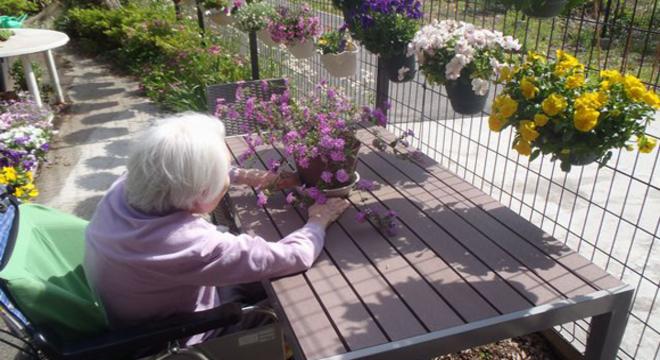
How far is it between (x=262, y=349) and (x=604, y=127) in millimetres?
1226

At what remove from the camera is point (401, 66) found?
2.62 meters

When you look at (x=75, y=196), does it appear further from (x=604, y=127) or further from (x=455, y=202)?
(x=604, y=127)

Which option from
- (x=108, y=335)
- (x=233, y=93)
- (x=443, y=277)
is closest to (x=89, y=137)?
(x=233, y=93)

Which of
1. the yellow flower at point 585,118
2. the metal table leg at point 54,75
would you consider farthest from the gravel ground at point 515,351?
the metal table leg at point 54,75

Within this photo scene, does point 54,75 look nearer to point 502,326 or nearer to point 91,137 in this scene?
point 91,137

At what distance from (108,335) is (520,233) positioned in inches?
53.9

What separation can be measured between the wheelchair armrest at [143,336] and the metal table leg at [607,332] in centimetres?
112

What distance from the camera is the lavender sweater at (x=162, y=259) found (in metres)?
1.45

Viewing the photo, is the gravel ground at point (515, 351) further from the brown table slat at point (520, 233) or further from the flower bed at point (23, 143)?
the flower bed at point (23, 143)

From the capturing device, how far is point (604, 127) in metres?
1.46

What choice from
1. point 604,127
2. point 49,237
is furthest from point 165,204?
point 604,127

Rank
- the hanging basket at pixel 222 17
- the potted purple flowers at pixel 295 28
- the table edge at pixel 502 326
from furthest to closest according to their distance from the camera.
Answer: the hanging basket at pixel 222 17 → the potted purple flowers at pixel 295 28 → the table edge at pixel 502 326

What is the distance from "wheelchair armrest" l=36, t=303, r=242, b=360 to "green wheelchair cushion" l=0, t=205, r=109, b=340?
5cm

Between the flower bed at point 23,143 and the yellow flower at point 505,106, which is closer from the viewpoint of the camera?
the yellow flower at point 505,106
